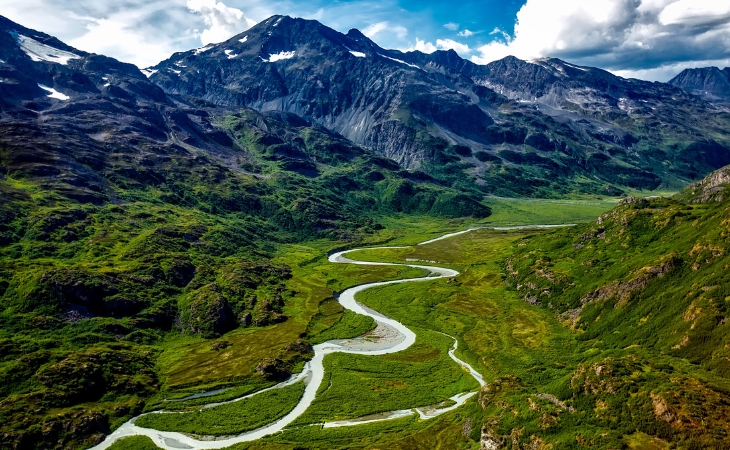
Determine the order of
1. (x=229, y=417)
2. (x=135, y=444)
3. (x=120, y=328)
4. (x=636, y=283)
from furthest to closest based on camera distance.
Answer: (x=120, y=328) < (x=636, y=283) < (x=229, y=417) < (x=135, y=444)

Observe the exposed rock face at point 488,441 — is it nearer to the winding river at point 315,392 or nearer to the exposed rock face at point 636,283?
the winding river at point 315,392

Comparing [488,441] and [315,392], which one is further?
[315,392]

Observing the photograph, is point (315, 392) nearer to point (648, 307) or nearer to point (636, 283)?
point (648, 307)

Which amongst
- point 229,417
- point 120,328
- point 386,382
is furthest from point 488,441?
point 120,328

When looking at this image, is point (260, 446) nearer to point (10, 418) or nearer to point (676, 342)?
point (10, 418)

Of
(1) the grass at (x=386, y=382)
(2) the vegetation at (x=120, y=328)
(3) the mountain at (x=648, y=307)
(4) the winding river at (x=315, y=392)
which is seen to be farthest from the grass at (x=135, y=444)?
(3) the mountain at (x=648, y=307)

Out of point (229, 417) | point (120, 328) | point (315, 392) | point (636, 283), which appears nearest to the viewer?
point (229, 417)

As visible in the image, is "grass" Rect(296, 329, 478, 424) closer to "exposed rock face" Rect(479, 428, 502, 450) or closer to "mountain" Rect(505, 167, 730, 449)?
"exposed rock face" Rect(479, 428, 502, 450)
